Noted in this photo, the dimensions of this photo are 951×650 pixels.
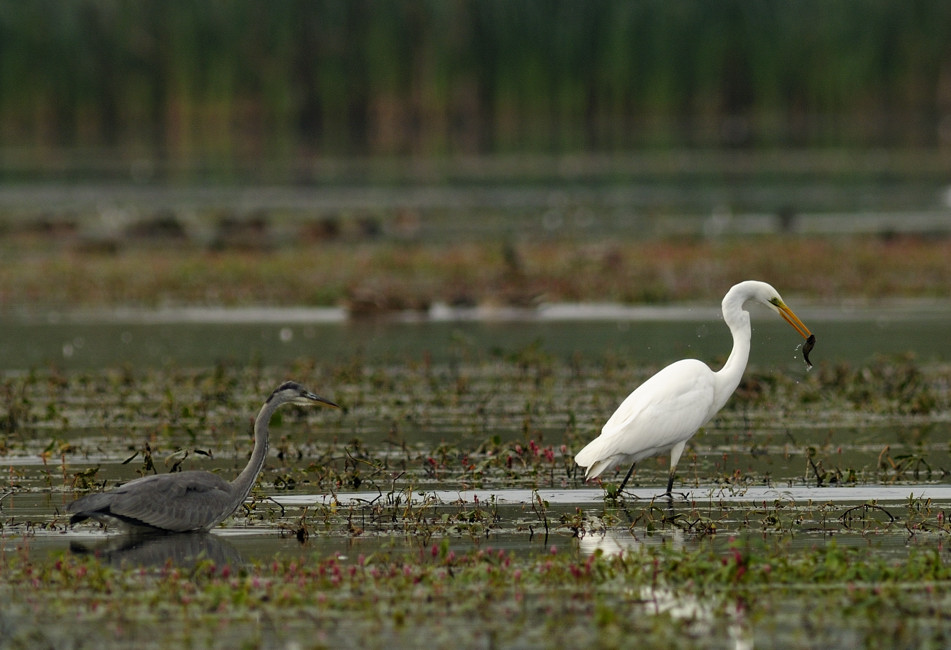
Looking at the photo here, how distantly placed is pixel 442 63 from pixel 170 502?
6782cm

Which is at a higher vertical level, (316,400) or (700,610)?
(316,400)

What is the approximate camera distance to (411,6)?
8181cm

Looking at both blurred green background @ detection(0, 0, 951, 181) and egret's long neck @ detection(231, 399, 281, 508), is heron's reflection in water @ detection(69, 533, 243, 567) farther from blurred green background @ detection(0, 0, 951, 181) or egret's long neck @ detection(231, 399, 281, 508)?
blurred green background @ detection(0, 0, 951, 181)

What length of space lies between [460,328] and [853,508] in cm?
1079

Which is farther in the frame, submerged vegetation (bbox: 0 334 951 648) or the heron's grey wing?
the heron's grey wing

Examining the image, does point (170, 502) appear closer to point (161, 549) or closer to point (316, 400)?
point (161, 549)

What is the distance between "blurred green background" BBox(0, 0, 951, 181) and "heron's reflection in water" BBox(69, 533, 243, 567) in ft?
210

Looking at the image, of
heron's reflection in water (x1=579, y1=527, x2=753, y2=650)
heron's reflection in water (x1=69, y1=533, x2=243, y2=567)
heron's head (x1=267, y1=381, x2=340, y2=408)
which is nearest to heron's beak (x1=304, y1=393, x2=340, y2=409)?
heron's head (x1=267, y1=381, x2=340, y2=408)

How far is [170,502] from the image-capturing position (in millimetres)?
9320

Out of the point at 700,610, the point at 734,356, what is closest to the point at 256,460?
the point at 700,610

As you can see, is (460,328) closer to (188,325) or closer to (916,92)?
(188,325)

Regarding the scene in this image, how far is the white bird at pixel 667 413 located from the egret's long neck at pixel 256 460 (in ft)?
6.17

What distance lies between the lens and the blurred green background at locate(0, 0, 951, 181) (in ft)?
252

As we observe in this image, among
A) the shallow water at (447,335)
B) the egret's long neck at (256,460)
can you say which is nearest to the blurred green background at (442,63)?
the shallow water at (447,335)
